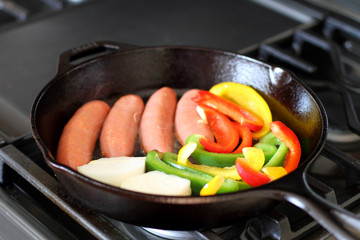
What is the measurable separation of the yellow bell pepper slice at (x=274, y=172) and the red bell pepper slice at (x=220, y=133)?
16 centimetres

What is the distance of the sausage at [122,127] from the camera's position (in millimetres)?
1169

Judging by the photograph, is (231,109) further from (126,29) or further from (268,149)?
(126,29)

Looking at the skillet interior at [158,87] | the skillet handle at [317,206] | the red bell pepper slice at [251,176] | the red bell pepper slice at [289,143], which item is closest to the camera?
the skillet handle at [317,206]

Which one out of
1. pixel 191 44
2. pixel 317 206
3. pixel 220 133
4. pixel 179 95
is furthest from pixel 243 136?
pixel 191 44

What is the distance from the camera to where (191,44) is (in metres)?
1.68

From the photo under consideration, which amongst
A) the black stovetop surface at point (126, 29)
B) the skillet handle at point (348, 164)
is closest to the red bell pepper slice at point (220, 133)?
the skillet handle at point (348, 164)

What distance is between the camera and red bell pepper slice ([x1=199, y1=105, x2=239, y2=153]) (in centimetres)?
113

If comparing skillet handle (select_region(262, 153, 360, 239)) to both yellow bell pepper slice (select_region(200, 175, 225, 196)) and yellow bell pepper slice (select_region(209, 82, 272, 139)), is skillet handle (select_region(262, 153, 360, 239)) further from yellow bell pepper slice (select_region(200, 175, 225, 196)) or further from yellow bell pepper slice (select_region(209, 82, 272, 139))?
yellow bell pepper slice (select_region(209, 82, 272, 139))

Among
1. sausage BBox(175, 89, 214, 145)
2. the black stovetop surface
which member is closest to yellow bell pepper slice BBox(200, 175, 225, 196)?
sausage BBox(175, 89, 214, 145)

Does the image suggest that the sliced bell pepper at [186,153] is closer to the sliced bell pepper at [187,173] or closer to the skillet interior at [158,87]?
the sliced bell pepper at [187,173]

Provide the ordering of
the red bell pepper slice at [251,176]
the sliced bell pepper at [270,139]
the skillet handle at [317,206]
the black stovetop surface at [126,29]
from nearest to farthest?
the skillet handle at [317,206]
the red bell pepper slice at [251,176]
the sliced bell pepper at [270,139]
the black stovetop surface at [126,29]

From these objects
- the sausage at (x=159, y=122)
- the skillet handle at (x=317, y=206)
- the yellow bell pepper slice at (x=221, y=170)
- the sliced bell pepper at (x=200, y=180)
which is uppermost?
the skillet handle at (x=317, y=206)

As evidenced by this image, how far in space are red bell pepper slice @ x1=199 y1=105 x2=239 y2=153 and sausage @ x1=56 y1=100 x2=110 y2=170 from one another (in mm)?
267

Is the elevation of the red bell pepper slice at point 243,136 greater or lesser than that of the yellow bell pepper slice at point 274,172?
lesser
